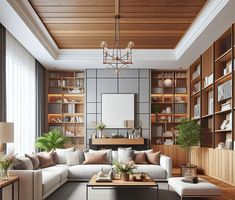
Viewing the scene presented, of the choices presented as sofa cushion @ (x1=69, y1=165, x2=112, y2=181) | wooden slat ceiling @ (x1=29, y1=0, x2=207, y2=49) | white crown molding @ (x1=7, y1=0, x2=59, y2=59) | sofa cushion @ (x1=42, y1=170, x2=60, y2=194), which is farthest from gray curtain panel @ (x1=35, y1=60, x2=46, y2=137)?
sofa cushion @ (x1=42, y1=170, x2=60, y2=194)

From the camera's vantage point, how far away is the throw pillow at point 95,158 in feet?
31.2

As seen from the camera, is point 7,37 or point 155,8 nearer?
point 155,8

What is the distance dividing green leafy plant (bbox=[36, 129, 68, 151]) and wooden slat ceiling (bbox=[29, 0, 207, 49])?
291cm

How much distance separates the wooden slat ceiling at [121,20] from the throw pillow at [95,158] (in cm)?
299

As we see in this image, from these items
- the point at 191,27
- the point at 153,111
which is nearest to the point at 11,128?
the point at 191,27

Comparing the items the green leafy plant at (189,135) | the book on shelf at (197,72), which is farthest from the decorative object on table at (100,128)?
the book on shelf at (197,72)

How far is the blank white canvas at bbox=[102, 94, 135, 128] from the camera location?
1279cm

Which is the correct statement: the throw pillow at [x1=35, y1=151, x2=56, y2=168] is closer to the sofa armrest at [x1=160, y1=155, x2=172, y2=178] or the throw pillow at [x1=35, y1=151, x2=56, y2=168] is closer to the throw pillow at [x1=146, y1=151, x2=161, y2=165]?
the throw pillow at [x1=146, y1=151, x2=161, y2=165]

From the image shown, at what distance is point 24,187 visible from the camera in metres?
6.01

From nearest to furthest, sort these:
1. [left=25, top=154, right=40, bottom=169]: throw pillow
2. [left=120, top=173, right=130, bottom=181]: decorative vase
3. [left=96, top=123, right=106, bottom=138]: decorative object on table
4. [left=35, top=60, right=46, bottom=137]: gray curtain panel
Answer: [left=120, top=173, right=130, bottom=181]: decorative vase → [left=25, top=154, right=40, bottom=169]: throw pillow → [left=35, top=60, right=46, bottom=137]: gray curtain panel → [left=96, top=123, right=106, bottom=138]: decorative object on table

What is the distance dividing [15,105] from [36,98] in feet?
7.28

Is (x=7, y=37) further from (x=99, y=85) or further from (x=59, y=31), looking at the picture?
(x=99, y=85)

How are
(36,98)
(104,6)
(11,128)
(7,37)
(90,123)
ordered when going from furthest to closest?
1. (90,123)
2. (36,98)
3. (7,37)
4. (104,6)
5. (11,128)

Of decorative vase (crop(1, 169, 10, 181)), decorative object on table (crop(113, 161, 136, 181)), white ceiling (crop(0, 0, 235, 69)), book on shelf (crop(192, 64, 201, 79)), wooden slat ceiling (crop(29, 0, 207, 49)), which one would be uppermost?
wooden slat ceiling (crop(29, 0, 207, 49))
